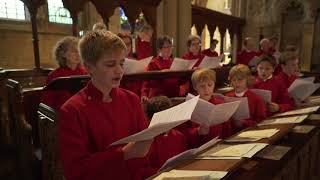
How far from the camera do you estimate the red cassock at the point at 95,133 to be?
4.10 feet

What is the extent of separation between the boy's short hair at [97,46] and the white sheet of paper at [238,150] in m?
0.70

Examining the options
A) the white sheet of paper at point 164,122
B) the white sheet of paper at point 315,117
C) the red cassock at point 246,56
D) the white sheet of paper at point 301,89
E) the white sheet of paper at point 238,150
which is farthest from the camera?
the red cassock at point 246,56

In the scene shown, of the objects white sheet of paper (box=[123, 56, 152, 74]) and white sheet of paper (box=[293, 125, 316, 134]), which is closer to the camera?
white sheet of paper (box=[293, 125, 316, 134])

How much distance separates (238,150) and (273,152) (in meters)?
0.27

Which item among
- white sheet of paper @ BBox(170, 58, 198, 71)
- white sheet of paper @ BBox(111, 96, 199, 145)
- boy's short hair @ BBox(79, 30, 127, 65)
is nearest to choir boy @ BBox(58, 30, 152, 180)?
boy's short hair @ BBox(79, 30, 127, 65)

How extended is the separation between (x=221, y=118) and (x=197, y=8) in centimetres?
472

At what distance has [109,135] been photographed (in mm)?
1367

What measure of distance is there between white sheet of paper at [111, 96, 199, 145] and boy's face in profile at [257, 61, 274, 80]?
2.21m

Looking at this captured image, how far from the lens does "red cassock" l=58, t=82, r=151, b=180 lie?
1.25 metres

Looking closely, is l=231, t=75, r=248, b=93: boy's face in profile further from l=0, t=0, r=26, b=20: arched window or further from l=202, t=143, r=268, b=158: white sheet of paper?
l=0, t=0, r=26, b=20: arched window

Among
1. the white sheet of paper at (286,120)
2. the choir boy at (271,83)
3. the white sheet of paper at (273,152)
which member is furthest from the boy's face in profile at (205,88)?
the choir boy at (271,83)

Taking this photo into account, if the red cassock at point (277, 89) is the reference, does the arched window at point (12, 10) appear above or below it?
above

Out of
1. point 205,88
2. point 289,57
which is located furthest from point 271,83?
point 205,88

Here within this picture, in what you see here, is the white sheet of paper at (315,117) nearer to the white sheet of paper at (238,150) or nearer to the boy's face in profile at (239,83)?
the boy's face in profile at (239,83)
